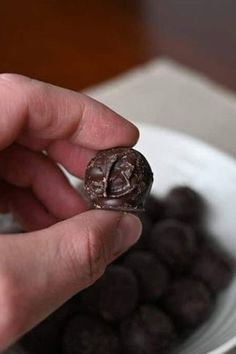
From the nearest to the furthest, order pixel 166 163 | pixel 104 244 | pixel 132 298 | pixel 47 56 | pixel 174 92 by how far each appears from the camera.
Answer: pixel 104 244
pixel 132 298
pixel 166 163
pixel 174 92
pixel 47 56

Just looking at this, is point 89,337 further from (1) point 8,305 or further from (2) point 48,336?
(1) point 8,305

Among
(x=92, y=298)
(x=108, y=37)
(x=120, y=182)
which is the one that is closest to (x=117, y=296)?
(x=92, y=298)

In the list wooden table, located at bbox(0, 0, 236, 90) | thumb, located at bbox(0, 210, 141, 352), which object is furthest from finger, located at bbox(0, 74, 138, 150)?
wooden table, located at bbox(0, 0, 236, 90)

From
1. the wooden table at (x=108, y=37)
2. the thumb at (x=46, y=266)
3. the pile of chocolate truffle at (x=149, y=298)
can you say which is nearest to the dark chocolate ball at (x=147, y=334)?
the pile of chocolate truffle at (x=149, y=298)

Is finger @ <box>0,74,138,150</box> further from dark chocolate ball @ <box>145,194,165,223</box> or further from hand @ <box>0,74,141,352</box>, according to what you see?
dark chocolate ball @ <box>145,194,165,223</box>

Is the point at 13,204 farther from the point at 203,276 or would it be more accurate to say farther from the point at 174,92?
the point at 174,92

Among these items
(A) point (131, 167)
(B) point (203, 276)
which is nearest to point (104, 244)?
(A) point (131, 167)
